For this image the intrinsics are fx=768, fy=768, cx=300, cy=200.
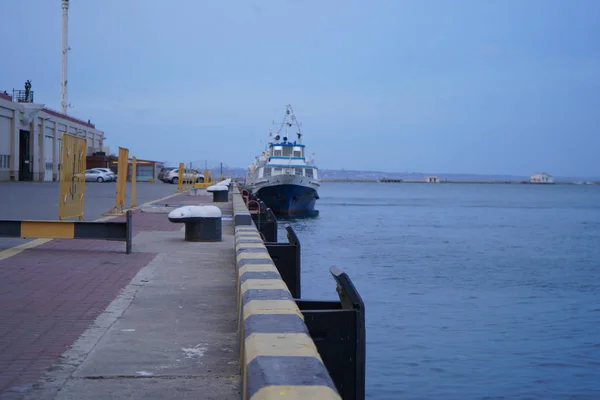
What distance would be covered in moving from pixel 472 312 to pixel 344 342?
10.2 m

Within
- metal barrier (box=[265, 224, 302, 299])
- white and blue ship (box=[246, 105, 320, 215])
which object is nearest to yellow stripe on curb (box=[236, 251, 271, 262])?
metal barrier (box=[265, 224, 302, 299])

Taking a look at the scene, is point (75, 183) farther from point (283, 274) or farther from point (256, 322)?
point (256, 322)

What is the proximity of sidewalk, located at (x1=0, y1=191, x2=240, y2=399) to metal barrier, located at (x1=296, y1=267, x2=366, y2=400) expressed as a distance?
2.23 feet

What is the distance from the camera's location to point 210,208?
44.2 feet

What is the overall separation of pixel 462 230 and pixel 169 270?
106 ft

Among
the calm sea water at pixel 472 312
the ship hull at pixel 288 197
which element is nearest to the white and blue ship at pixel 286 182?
the ship hull at pixel 288 197

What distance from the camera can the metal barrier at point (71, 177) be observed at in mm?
14531

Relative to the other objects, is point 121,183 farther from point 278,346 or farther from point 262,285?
point 278,346

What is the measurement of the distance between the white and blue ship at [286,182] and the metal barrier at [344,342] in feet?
139

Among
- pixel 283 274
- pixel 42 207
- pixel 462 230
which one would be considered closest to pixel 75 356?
pixel 283 274

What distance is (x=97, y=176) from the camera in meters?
68.4

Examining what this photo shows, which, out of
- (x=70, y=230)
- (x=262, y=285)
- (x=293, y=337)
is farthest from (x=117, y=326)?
(x=70, y=230)

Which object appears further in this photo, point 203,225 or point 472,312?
point 472,312

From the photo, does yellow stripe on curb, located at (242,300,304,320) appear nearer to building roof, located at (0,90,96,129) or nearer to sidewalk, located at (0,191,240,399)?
sidewalk, located at (0,191,240,399)
